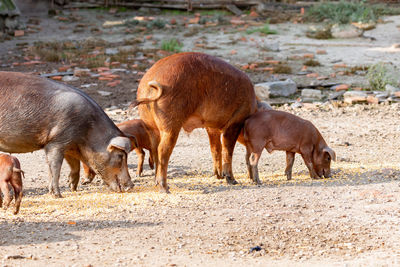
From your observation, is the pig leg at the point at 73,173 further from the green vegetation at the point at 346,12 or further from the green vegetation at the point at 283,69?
the green vegetation at the point at 346,12

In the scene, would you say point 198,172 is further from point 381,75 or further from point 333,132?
point 381,75

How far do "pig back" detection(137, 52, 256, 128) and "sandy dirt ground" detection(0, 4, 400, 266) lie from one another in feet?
2.68

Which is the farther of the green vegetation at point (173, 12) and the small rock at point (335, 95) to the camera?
the green vegetation at point (173, 12)

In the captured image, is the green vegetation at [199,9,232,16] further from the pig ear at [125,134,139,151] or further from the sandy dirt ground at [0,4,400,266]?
the pig ear at [125,134,139,151]

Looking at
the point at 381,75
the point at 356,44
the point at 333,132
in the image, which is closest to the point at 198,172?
the point at 333,132

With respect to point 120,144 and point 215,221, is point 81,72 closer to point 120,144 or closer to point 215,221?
point 120,144

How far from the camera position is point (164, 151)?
672 centimetres

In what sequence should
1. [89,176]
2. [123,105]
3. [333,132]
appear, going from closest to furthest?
[89,176] → [333,132] → [123,105]

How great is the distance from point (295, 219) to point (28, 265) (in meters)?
2.44

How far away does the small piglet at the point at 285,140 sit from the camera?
24.1 ft

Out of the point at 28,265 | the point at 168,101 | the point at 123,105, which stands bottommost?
the point at 123,105

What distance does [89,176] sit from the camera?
25.8 feet

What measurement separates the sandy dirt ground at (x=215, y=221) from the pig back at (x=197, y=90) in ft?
2.68

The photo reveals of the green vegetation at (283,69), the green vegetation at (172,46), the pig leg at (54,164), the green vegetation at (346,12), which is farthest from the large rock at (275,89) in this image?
the green vegetation at (346,12)
